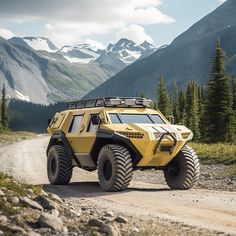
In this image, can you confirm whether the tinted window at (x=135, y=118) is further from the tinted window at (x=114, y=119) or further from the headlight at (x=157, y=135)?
the headlight at (x=157, y=135)

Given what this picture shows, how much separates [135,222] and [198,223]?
3.83 ft

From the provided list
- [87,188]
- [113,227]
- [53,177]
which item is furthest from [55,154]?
[113,227]

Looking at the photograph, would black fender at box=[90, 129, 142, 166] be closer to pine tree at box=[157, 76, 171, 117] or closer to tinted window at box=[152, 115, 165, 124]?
tinted window at box=[152, 115, 165, 124]

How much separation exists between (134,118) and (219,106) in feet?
141

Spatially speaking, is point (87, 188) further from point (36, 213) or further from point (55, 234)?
point (55, 234)

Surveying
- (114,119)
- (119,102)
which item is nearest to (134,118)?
(114,119)

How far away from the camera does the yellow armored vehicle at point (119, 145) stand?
1355cm

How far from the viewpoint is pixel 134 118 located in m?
15.2

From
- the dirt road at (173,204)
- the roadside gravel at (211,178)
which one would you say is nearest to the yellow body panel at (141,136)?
the dirt road at (173,204)

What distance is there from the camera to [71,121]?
16.9m

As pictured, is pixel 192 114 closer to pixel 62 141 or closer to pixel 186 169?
pixel 62 141

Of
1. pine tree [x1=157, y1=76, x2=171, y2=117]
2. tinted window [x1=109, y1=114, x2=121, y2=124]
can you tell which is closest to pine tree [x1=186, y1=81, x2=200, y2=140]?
pine tree [x1=157, y1=76, x2=171, y2=117]

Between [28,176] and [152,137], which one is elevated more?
[152,137]

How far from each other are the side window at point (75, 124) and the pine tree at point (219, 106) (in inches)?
1623
